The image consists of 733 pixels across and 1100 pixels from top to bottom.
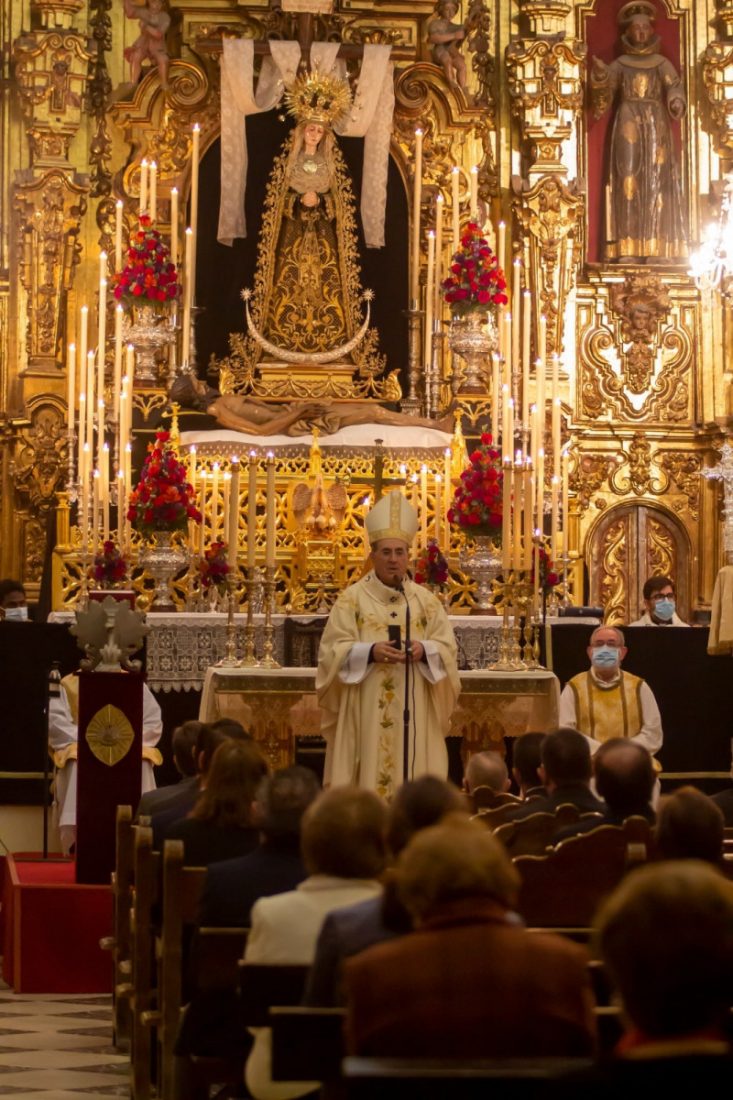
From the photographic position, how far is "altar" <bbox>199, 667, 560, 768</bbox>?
11500mm

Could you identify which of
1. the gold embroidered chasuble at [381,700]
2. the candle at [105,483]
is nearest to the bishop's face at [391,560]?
the gold embroidered chasuble at [381,700]

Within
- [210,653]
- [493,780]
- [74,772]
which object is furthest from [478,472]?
[493,780]

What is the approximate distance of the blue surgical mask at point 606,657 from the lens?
1311 cm

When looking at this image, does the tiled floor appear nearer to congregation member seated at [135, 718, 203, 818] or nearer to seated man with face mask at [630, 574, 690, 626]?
congregation member seated at [135, 718, 203, 818]

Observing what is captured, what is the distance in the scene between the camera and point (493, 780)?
9.48 m

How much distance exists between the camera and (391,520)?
1066 centimetres

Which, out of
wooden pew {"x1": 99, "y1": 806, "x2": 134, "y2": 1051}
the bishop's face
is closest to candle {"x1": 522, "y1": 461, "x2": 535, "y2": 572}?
the bishop's face

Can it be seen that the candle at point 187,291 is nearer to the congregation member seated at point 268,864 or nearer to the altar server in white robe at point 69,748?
the altar server in white robe at point 69,748

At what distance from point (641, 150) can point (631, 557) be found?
13.5ft

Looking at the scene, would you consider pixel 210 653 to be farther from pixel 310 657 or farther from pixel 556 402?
pixel 556 402

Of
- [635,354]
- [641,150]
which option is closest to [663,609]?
[635,354]

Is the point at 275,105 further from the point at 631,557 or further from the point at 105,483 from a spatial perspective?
the point at 631,557

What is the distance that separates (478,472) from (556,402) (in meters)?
1.14

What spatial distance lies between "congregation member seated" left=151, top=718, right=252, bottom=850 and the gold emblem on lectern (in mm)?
2478
